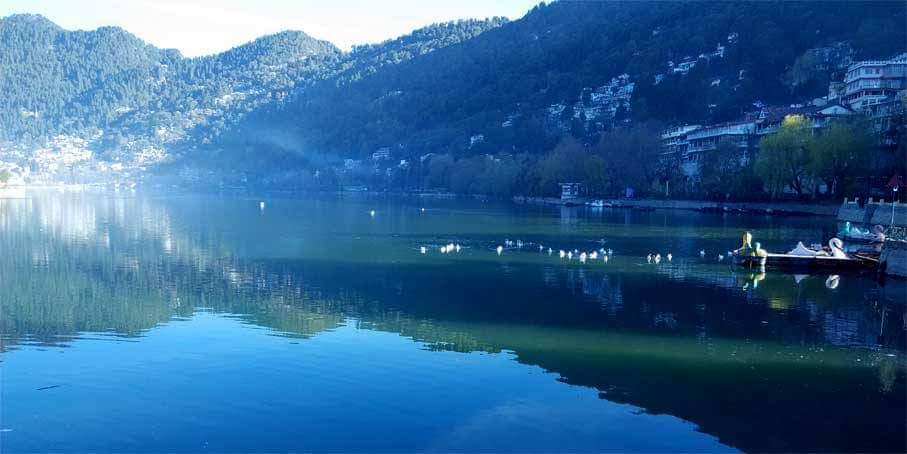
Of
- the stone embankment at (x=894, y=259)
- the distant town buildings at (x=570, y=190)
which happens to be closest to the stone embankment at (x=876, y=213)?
the stone embankment at (x=894, y=259)

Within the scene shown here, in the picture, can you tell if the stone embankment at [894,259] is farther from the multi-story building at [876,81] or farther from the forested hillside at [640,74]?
the forested hillside at [640,74]

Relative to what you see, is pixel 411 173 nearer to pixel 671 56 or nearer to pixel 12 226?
pixel 671 56

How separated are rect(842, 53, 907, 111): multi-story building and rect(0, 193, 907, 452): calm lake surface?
51.1 metres

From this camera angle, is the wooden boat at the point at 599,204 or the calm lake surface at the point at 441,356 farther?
the wooden boat at the point at 599,204

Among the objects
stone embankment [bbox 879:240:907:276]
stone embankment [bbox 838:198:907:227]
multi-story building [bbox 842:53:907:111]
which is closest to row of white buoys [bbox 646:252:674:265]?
stone embankment [bbox 879:240:907:276]

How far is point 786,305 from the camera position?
933 inches

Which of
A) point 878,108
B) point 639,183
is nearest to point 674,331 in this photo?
point 878,108

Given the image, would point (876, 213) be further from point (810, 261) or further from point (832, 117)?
point (832, 117)

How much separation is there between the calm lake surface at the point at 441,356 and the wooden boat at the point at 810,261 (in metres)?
1.05

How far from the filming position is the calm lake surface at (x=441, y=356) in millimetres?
12531

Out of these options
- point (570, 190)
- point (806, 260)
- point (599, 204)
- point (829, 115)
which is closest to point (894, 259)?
point (806, 260)

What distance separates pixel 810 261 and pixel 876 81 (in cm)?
5491

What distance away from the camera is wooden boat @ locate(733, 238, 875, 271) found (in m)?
31.1

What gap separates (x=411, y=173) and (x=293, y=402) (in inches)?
5643
